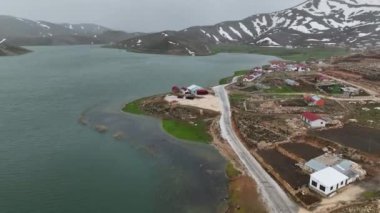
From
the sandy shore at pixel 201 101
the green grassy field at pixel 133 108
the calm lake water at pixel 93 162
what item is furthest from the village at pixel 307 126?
the calm lake water at pixel 93 162

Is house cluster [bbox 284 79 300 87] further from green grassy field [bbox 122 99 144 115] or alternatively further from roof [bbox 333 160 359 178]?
roof [bbox 333 160 359 178]

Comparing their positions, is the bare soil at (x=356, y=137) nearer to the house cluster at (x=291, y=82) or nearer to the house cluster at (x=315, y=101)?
the house cluster at (x=315, y=101)

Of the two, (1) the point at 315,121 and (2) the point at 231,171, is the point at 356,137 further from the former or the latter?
(2) the point at 231,171

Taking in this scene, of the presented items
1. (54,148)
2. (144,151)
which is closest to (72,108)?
(54,148)

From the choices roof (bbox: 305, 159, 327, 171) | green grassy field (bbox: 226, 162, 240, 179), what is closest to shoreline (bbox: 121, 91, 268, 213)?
green grassy field (bbox: 226, 162, 240, 179)

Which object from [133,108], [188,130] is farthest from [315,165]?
[133,108]
